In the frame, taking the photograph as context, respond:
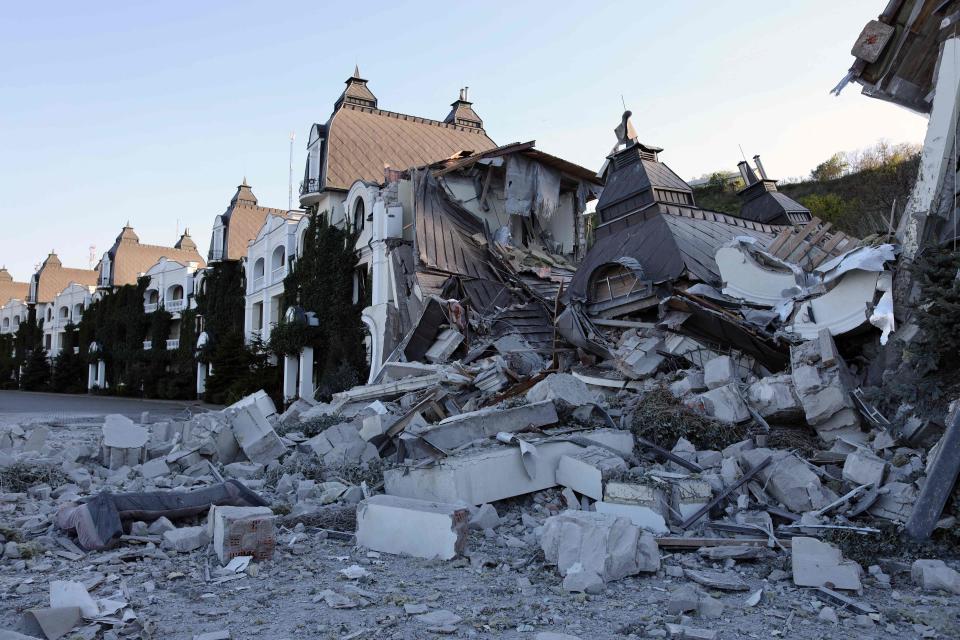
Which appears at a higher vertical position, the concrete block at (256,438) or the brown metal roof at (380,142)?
the brown metal roof at (380,142)

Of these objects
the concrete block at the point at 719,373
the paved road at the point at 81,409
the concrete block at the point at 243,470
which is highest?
the concrete block at the point at 719,373

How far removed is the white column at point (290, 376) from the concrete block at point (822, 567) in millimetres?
21481

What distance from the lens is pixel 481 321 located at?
54.6ft

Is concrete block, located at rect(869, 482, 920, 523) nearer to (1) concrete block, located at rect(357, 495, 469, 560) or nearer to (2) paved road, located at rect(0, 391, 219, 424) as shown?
(1) concrete block, located at rect(357, 495, 469, 560)

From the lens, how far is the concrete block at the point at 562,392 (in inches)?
341

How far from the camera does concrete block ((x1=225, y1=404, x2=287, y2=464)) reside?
920 cm

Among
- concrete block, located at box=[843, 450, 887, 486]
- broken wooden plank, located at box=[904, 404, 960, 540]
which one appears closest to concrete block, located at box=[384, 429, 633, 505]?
concrete block, located at box=[843, 450, 887, 486]

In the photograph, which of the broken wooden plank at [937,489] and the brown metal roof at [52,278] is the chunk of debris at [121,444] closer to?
the broken wooden plank at [937,489]

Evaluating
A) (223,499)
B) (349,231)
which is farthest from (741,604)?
(349,231)

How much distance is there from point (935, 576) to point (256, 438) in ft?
24.2

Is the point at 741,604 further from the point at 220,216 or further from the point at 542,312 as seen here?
the point at 220,216

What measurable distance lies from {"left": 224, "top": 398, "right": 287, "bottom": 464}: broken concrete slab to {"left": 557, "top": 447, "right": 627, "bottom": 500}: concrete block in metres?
4.00

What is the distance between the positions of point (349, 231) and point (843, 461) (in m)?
17.9

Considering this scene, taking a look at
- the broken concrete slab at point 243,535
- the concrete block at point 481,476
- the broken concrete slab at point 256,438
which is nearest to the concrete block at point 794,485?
the concrete block at point 481,476
